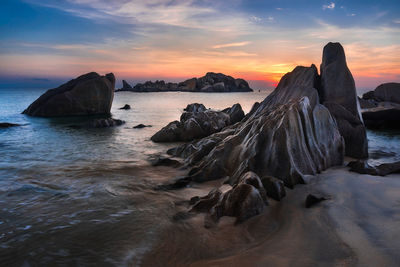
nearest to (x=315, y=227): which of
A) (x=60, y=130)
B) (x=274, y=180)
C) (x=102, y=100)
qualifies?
(x=274, y=180)

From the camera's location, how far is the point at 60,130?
18.0 metres

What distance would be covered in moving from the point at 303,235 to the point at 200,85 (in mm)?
128034

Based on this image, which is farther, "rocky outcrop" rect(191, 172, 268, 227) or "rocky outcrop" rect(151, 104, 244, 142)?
"rocky outcrop" rect(151, 104, 244, 142)

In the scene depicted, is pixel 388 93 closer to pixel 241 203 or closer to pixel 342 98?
pixel 342 98

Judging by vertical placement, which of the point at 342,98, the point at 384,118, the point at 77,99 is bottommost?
the point at 384,118

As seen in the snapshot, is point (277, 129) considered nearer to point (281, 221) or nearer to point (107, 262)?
point (281, 221)

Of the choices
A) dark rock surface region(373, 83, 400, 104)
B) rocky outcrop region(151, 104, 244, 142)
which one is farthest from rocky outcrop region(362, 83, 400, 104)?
rocky outcrop region(151, 104, 244, 142)

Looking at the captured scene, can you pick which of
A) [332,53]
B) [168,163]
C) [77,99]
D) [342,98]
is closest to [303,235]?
[168,163]

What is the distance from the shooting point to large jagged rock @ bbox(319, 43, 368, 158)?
9375 mm

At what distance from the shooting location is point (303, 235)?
3701 mm

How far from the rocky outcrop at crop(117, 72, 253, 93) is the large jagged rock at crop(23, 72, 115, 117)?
9500 cm

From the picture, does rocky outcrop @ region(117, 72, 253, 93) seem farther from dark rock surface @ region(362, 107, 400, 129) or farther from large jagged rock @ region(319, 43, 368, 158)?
large jagged rock @ region(319, 43, 368, 158)

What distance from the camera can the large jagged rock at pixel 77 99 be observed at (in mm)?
26328

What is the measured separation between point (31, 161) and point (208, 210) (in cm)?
814
